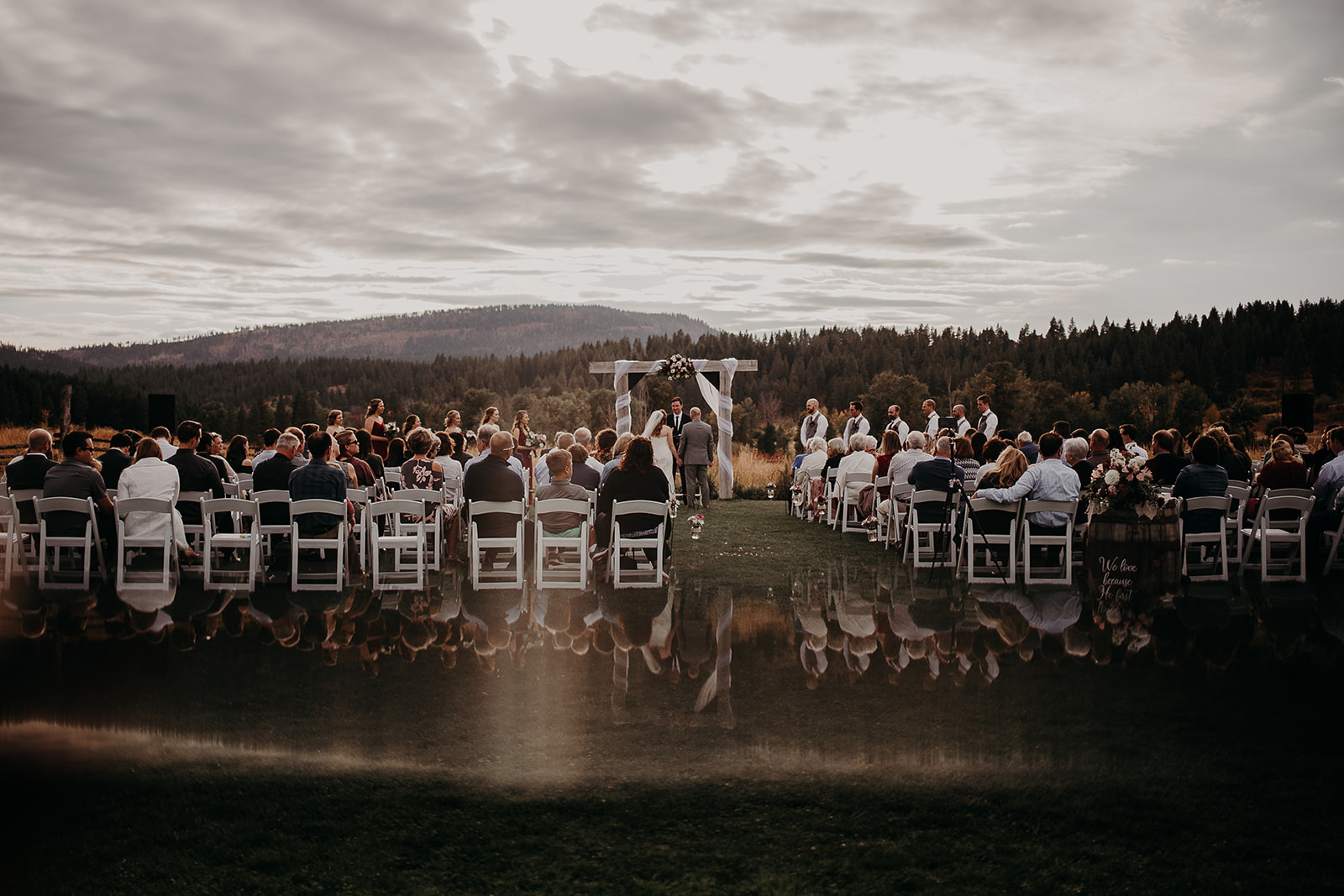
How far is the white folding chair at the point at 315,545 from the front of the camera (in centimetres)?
835

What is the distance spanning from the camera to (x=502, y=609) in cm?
809

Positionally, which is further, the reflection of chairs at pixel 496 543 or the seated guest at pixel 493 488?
the seated guest at pixel 493 488

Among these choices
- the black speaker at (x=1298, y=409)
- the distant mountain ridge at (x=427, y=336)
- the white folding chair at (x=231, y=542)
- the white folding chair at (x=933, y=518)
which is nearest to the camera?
the white folding chair at (x=231, y=542)

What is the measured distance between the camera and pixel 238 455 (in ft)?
38.7

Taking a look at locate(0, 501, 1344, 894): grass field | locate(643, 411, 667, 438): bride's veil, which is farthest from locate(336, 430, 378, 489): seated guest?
locate(643, 411, 667, 438): bride's veil

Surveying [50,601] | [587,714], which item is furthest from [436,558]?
[587,714]

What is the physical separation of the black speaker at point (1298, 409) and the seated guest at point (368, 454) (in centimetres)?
1491

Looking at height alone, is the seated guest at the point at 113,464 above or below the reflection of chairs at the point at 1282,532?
above

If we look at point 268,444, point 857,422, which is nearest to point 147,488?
point 268,444

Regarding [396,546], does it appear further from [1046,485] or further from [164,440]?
[1046,485]

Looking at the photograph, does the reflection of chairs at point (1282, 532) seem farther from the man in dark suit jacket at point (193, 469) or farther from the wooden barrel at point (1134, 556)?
the man in dark suit jacket at point (193, 469)

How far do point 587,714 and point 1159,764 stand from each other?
3.04m

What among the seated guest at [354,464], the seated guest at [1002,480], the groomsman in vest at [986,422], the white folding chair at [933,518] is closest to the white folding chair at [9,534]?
the seated guest at [354,464]

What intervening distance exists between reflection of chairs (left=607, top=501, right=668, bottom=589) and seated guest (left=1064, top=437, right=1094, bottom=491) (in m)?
4.58
